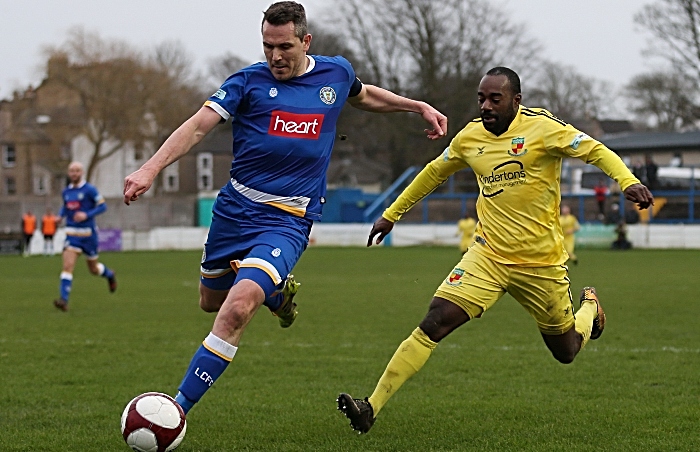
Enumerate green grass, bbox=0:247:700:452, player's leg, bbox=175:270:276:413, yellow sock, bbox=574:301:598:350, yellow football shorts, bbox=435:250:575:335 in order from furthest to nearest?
yellow sock, bbox=574:301:598:350 < yellow football shorts, bbox=435:250:575:335 < green grass, bbox=0:247:700:452 < player's leg, bbox=175:270:276:413

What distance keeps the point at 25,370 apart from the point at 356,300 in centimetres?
775

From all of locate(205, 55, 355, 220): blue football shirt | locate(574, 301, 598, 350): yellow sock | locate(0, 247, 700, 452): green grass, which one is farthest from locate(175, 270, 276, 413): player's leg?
locate(574, 301, 598, 350): yellow sock

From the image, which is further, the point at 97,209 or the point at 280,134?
the point at 97,209

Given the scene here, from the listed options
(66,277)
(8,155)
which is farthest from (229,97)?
(8,155)

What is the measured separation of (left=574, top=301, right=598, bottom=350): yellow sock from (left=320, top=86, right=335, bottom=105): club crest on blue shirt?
2286mm

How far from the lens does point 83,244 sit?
1428 centimetres

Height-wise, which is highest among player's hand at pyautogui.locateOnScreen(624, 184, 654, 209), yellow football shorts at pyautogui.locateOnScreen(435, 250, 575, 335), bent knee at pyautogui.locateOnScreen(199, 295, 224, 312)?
player's hand at pyautogui.locateOnScreen(624, 184, 654, 209)

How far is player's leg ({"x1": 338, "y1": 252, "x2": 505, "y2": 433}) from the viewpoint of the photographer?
5.76 m

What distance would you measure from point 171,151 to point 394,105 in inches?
79.5

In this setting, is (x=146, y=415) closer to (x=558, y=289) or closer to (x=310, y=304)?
(x=558, y=289)

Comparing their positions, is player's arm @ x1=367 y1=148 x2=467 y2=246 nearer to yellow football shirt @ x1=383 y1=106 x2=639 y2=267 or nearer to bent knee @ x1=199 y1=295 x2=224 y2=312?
yellow football shirt @ x1=383 y1=106 x2=639 y2=267

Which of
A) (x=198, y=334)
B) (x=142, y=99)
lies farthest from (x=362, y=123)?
(x=198, y=334)

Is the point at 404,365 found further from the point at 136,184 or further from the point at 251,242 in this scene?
the point at 136,184

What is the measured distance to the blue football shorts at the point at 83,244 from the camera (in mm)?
14219
